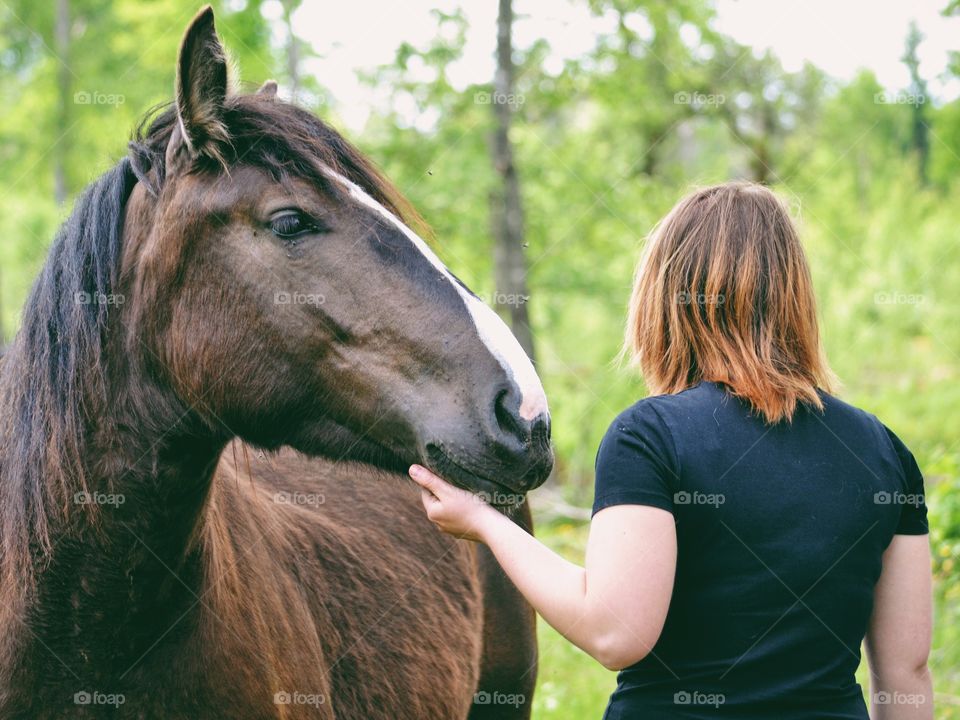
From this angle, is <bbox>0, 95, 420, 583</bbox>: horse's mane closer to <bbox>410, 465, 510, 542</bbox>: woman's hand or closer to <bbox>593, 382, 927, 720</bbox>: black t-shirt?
<bbox>410, 465, 510, 542</bbox>: woman's hand

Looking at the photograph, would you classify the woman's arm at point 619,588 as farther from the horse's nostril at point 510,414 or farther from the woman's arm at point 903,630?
the woman's arm at point 903,630

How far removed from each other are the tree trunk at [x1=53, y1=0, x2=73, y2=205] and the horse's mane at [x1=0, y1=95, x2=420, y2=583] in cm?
1626

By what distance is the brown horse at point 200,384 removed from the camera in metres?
2.38

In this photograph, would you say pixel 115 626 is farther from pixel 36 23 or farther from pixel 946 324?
pixel 36 23

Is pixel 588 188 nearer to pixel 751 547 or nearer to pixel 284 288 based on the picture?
pixel 284 288

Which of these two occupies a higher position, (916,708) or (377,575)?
(916,708)

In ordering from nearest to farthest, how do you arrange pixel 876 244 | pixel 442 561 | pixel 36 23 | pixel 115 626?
pixel 115 626 < pixel 442 561 < pixel 876 244 < pixel 36 23

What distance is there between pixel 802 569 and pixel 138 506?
5.57ft

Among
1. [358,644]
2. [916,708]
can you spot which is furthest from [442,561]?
[916,708]

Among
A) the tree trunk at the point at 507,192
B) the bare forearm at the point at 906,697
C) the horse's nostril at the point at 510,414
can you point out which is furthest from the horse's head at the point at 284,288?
the tree trunk at the point at 507,192

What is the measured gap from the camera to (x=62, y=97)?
60.2ft

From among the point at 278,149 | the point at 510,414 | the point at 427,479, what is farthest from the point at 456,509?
the point at 278,149

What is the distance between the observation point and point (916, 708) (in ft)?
6.80

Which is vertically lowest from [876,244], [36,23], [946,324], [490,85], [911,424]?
[911,424]
